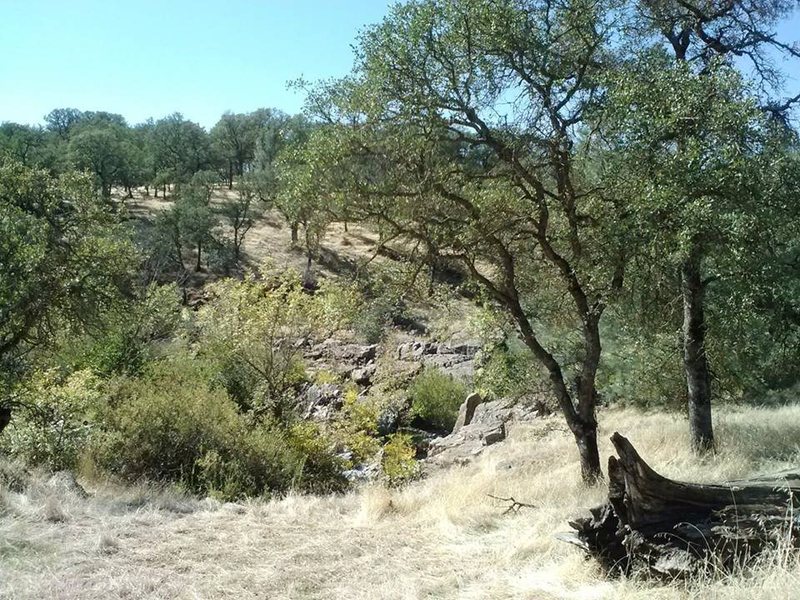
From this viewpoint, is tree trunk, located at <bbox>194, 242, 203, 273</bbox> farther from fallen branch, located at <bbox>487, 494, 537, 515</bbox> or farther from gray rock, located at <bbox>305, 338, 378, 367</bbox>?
fallen branch, located at <bbox>487, 494, 537, 515</bbox>

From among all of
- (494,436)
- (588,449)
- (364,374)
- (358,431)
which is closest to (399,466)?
(494,436)

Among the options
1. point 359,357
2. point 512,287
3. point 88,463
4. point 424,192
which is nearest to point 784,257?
point 512,287

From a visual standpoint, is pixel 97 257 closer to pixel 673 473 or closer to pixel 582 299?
pixel 582 299

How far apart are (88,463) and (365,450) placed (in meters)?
8.06

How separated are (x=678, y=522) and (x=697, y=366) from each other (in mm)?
6002

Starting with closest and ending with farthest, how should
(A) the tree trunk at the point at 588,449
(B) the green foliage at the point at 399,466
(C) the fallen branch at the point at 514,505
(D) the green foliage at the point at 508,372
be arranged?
(C) the fallen branch at the point at 514,505 < (A) the tree trunk at the point at 588,449 < (B) the green foliage at the point at 399,466 < (D) the green foliage at the point at 508,372

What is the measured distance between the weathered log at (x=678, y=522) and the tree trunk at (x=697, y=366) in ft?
15.7

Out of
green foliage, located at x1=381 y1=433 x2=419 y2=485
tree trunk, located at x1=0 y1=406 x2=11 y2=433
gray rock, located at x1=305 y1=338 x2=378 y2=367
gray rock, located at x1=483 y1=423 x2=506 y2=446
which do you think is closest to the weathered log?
green foliage, located at x1=381 y1=433 x2=419 y2=485

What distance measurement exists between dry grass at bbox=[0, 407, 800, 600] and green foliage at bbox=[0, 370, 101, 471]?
3388mm

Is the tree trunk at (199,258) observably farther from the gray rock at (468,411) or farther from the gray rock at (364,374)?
the gray rock at (468,411)

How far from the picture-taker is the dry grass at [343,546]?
5.43 meters

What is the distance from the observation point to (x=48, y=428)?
45.0ft

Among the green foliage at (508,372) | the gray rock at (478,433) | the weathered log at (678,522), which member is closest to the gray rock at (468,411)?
the gray rock at (478,433)

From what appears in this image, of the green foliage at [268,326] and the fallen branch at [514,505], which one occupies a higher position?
the green foliage at [268,326]
